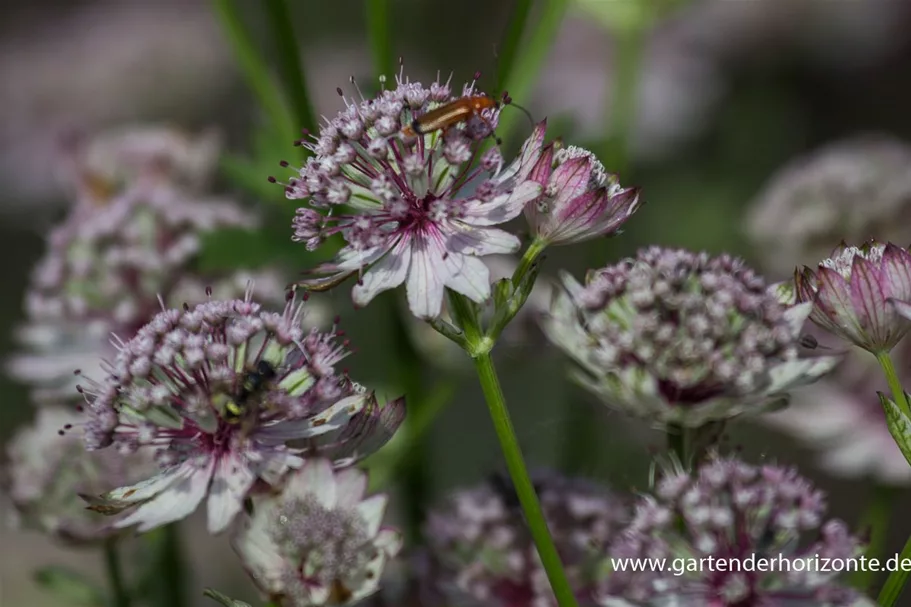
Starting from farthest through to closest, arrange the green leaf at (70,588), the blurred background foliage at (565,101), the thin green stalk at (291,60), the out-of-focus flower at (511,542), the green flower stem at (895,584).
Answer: the blurred background foliage at (565,101) < the green leaf at (70,588) < the thin green stalk at (291,60) < the out-of-focus flower at (511,542) < the green flower stem at (895,584)

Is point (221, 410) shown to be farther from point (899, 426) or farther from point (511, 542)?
point (899, 426)

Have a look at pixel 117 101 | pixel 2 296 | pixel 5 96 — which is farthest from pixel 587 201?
pixel 5 96

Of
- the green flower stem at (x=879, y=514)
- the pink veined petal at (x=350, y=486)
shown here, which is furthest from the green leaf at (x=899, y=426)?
the pink veined petal at (x=350, y=486)

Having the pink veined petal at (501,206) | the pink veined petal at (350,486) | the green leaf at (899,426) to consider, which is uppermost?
the pink veined petal at (501,206)

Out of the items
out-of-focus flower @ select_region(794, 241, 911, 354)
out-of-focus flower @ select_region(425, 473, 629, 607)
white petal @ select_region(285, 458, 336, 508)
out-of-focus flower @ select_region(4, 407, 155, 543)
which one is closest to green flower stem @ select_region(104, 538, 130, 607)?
out-of-focus flower @ select_region(4, 407, 155, 543)

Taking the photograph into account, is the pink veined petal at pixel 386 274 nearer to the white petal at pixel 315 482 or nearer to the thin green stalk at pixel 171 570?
the white petal at pixel 315 482

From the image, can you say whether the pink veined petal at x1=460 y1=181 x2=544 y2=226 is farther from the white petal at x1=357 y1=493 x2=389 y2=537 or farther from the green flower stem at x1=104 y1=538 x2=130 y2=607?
Answer: the green flower stem at x1=104 y1=538 x2=130 y2=607
